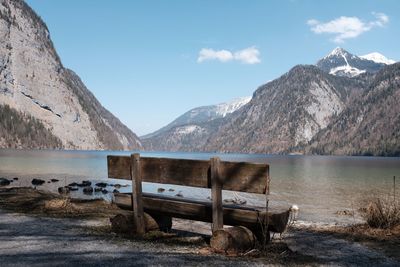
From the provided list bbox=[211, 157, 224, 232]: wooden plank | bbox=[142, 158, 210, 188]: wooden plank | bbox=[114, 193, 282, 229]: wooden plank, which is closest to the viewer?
bbox=[114, 193, 282, 229]: wooden plank

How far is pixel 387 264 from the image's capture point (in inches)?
334

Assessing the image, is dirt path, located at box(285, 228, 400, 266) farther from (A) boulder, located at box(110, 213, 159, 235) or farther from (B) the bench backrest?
(A) boulder, located at box(110, 213, 159, 235)

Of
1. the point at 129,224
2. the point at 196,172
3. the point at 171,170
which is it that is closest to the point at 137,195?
the point at 129,224

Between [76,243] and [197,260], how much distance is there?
298cm

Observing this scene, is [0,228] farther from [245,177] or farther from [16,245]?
[245,177]

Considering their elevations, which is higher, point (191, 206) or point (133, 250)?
point (191, 206)

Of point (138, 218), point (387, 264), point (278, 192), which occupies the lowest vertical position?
point (278, 192)

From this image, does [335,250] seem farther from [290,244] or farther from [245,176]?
[245,176]

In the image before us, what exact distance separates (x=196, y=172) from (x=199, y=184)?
283 millimetres

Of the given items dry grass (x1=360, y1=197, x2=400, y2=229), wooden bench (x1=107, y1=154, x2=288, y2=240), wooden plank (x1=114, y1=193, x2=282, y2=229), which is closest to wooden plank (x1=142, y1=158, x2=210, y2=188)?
wooden bench (x1=107, y1=154, x2=288, y2=240)

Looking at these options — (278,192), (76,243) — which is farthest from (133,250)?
(278,192)

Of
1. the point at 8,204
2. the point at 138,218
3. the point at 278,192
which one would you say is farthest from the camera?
the point at 278,192

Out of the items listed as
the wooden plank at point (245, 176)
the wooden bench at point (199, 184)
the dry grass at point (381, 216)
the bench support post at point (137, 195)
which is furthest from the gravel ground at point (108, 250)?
the dry grass at point (381, 216)

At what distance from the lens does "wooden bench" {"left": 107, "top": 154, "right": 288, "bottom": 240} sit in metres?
8.65
